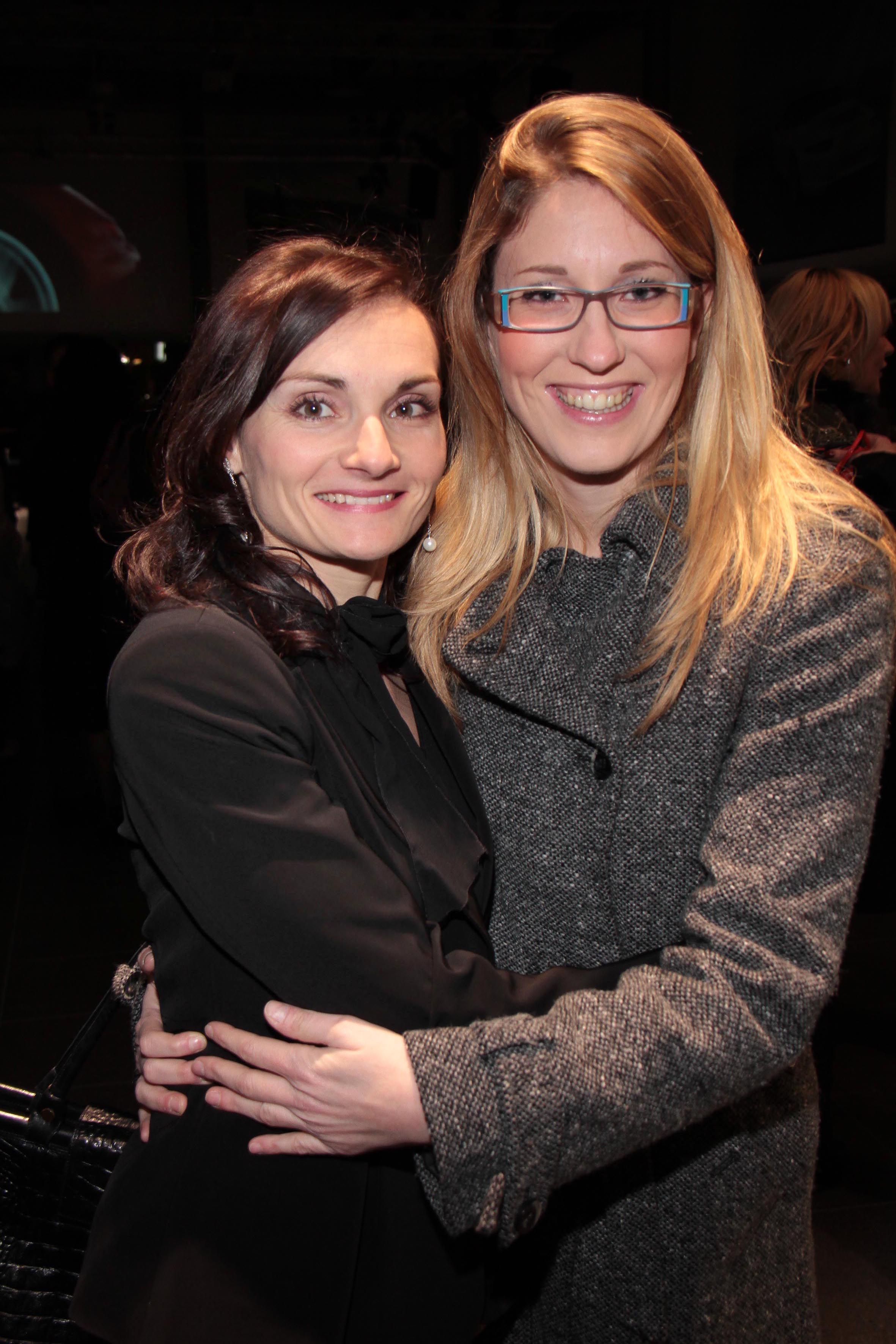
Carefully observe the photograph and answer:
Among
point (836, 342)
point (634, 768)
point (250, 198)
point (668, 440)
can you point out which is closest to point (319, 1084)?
point (634, 768)

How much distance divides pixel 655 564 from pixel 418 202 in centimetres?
Result: 704

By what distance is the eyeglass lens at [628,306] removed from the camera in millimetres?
1318

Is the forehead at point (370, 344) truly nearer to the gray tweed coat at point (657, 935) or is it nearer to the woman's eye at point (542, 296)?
the woman's eye at point (542, 296)

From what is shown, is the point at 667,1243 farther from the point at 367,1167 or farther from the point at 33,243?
the point at 33,243

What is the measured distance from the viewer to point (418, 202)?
7.55 meters

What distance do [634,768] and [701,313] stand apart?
62 cm

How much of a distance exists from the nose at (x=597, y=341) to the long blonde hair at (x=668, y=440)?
0.11m

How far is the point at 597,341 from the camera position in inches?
51.3

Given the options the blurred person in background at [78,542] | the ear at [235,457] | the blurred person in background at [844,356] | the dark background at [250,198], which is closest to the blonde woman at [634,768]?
the ear at [235,457]

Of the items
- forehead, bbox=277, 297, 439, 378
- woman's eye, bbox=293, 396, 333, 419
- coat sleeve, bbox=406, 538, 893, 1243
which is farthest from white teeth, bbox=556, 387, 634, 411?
coat sleeve, bbox=406, 538, 893, 1243

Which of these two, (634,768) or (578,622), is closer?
(634,768)

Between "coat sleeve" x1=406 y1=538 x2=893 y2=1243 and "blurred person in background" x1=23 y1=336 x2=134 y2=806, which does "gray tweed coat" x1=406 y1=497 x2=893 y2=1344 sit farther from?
"blurred person in background" x1=23 y1=336 x2=134 y2=806

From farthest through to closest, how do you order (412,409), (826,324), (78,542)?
(78,542) → (826,324) → (412,409)

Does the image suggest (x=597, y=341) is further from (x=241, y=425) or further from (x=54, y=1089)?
(x=54, y=1089)
